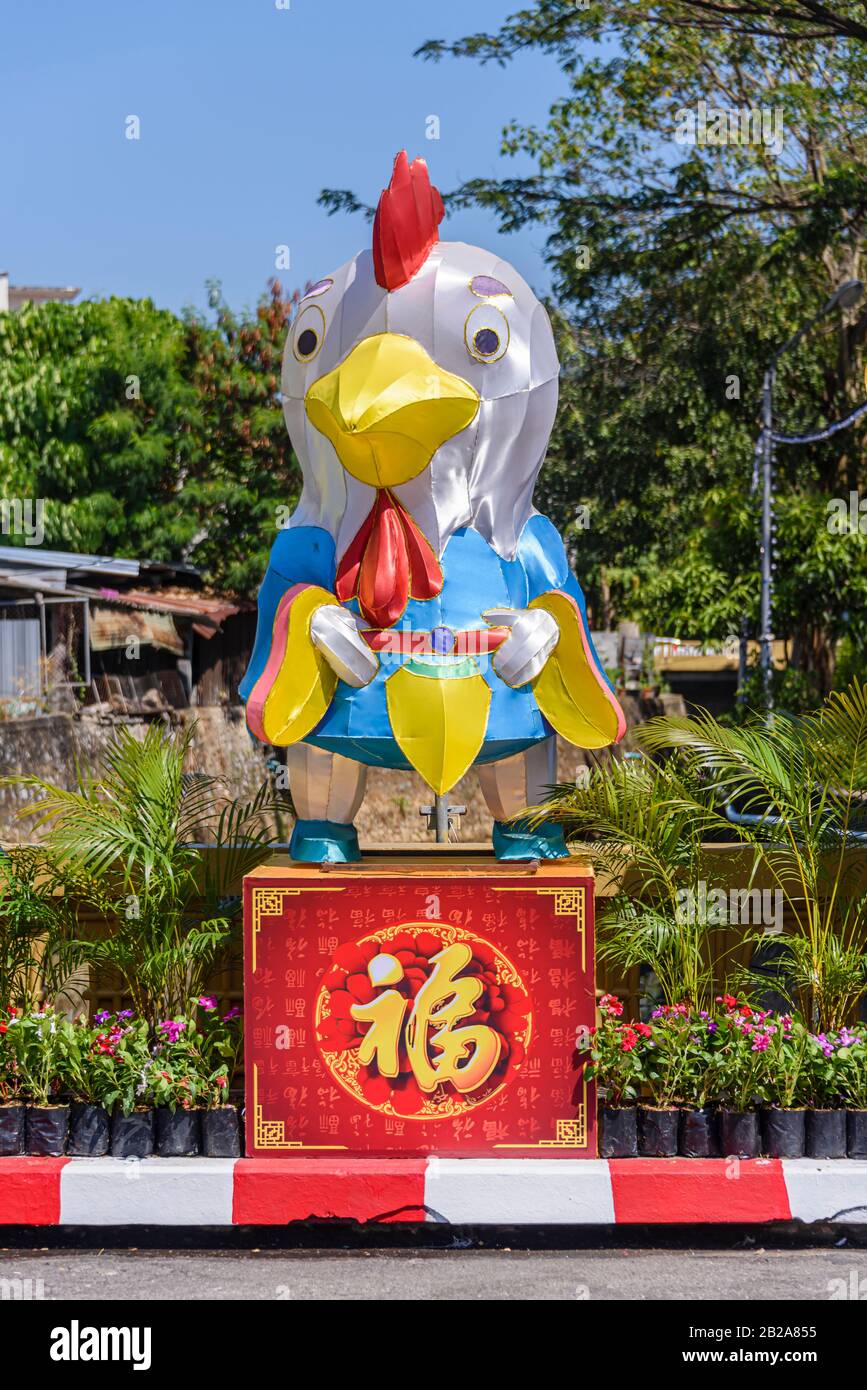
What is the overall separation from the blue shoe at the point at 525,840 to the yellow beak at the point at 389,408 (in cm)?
128

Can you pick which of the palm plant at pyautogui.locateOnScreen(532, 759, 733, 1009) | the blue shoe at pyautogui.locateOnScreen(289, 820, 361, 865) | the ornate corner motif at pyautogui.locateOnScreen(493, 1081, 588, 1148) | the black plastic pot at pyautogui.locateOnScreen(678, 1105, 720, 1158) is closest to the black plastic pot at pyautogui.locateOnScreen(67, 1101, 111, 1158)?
the blue shoe at pyautogui.locateOnScreen(289, 820, 361, 865)

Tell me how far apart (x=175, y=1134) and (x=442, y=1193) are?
92 cm

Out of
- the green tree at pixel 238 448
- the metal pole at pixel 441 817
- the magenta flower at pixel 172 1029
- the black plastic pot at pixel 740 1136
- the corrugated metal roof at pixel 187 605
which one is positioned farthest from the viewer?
the green tree at pixel 238 448

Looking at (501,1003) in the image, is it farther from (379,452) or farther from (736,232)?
(736,232)

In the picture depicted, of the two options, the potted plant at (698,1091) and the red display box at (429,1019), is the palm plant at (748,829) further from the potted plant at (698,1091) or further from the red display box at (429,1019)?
the red display box at (429,1019)

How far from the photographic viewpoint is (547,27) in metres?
12.4

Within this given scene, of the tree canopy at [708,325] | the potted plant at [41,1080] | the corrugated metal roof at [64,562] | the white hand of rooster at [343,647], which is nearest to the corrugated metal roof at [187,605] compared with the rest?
the corrugated metal roof at [64,562]

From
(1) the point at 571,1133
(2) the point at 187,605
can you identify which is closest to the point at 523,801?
(1) the point at 571,1133

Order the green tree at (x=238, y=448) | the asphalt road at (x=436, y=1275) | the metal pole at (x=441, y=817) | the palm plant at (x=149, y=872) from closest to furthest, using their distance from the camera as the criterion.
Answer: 1. the asphalt road at (x=436, y=1275)
2. the palm plant at (x=149, y=872)
3. the metal pole at (x=441, y=817)
4. the green tree at (x=238, y=448)

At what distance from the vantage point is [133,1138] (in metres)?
5.02

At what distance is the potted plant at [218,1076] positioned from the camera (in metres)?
5.06

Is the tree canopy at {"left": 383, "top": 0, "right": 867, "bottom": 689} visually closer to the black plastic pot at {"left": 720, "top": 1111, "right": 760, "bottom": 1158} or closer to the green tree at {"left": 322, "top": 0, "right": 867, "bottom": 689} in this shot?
the green tree at {"left": 322, "top": 0, "right": 867, "bottom": 689}

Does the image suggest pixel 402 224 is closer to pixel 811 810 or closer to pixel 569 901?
pixel 569 901

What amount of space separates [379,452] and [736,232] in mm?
10871
